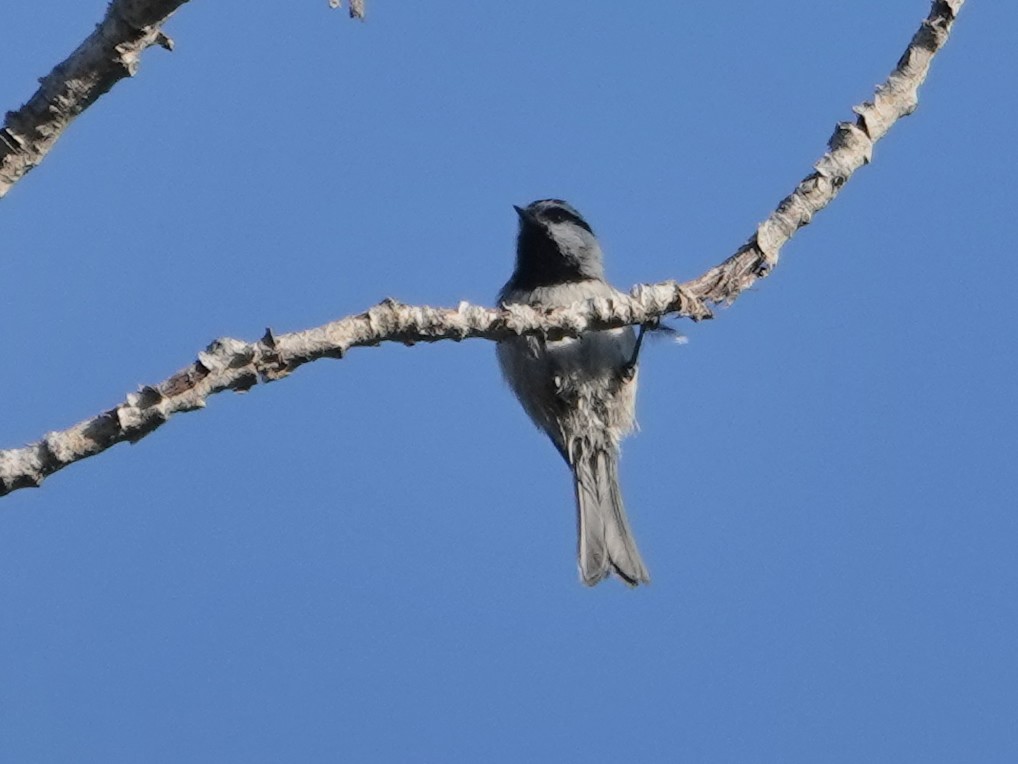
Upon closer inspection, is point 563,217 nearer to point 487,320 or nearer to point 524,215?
point 524,215

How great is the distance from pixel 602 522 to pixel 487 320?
3.18 meters

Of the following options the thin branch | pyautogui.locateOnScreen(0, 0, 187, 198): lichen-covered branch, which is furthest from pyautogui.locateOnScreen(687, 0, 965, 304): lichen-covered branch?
pyautogui.locateOnScreen(0, 0, 187, 198): lichen-covered branch

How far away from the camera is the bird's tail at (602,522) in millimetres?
6039

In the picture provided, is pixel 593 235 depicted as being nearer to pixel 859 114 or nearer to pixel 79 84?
pixel 859 114

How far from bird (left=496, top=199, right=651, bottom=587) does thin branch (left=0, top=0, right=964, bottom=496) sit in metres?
2.20

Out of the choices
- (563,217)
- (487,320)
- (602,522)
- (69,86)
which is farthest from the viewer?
(563,217)

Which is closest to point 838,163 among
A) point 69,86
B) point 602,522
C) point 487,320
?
point 487,320

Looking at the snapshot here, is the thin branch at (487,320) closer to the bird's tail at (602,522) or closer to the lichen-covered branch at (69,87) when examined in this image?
the lichen-covered branch at (69,87)

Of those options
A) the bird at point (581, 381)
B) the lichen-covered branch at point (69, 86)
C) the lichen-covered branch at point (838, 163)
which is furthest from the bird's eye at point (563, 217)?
the lichen-covered branch at point (69, 86)

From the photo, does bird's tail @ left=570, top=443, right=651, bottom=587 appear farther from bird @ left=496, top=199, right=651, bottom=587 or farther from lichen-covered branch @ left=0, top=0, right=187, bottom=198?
lichen-covered branch @ left=0, top=0, right=187, bottom=198

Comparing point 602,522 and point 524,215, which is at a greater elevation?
point 524,215

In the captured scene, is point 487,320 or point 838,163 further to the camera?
point 838,163

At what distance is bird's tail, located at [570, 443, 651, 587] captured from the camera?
19.8ft

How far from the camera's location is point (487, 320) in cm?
316
